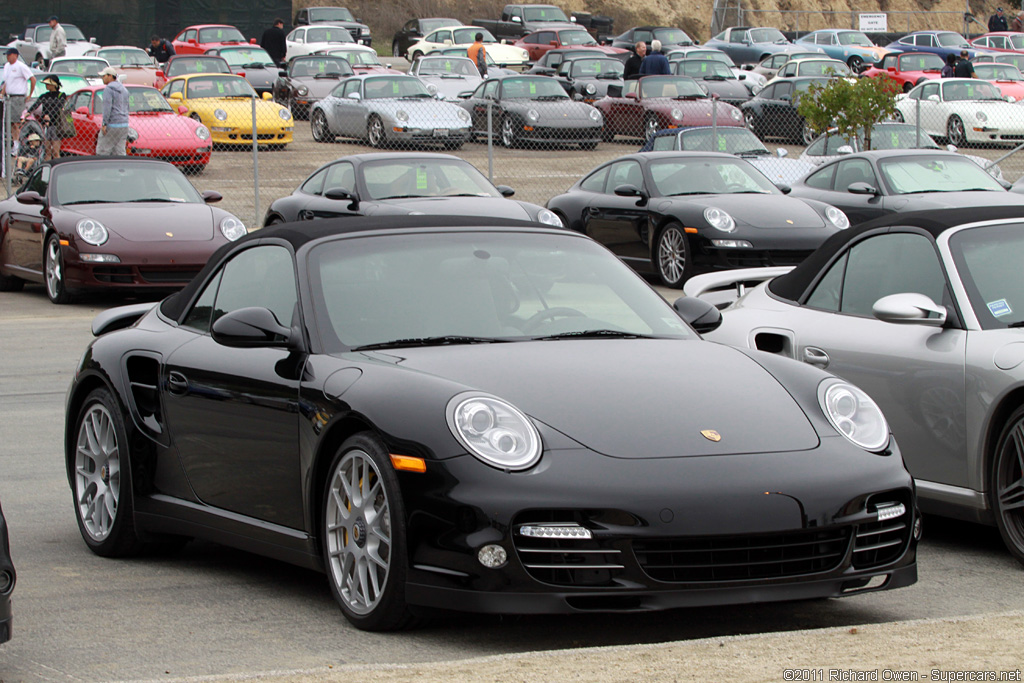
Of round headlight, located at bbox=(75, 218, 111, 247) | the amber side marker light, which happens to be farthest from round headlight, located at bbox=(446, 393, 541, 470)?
round headlight, located at bbox=(75, 218, 111, 247)

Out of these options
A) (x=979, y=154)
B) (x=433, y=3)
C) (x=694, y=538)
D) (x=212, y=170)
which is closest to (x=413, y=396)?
(x=694, y=538)

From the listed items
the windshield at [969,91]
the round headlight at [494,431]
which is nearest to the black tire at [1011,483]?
the round headlight at [494,431]

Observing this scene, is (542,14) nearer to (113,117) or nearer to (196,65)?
(196,65)

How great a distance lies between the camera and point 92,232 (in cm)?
1559

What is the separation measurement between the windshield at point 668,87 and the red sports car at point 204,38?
667 inches

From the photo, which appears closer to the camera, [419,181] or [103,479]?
[103,479]

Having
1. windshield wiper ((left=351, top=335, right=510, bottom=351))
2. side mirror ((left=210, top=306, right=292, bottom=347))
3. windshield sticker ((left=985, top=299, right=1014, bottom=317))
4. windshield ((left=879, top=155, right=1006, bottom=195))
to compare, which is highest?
side mirror ((left=210, top=306, right=292, bottom=347))

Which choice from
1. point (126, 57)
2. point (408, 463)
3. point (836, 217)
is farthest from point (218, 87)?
point (408, 463)

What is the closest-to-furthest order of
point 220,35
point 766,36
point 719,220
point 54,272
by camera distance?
point 54,272 → point 719,220 → point 220,35 → point 766,36

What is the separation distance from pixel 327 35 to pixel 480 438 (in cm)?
4212

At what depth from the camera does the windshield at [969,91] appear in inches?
1183

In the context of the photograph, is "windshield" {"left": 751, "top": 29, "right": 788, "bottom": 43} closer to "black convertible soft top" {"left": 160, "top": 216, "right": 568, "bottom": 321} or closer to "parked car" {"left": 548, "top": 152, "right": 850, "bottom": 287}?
"parked car" {"left": 548, "top": 152, "right": 850, "bottom": 287}

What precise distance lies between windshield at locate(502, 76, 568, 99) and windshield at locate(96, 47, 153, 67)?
506 inches

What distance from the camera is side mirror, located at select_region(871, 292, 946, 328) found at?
6.42 m
